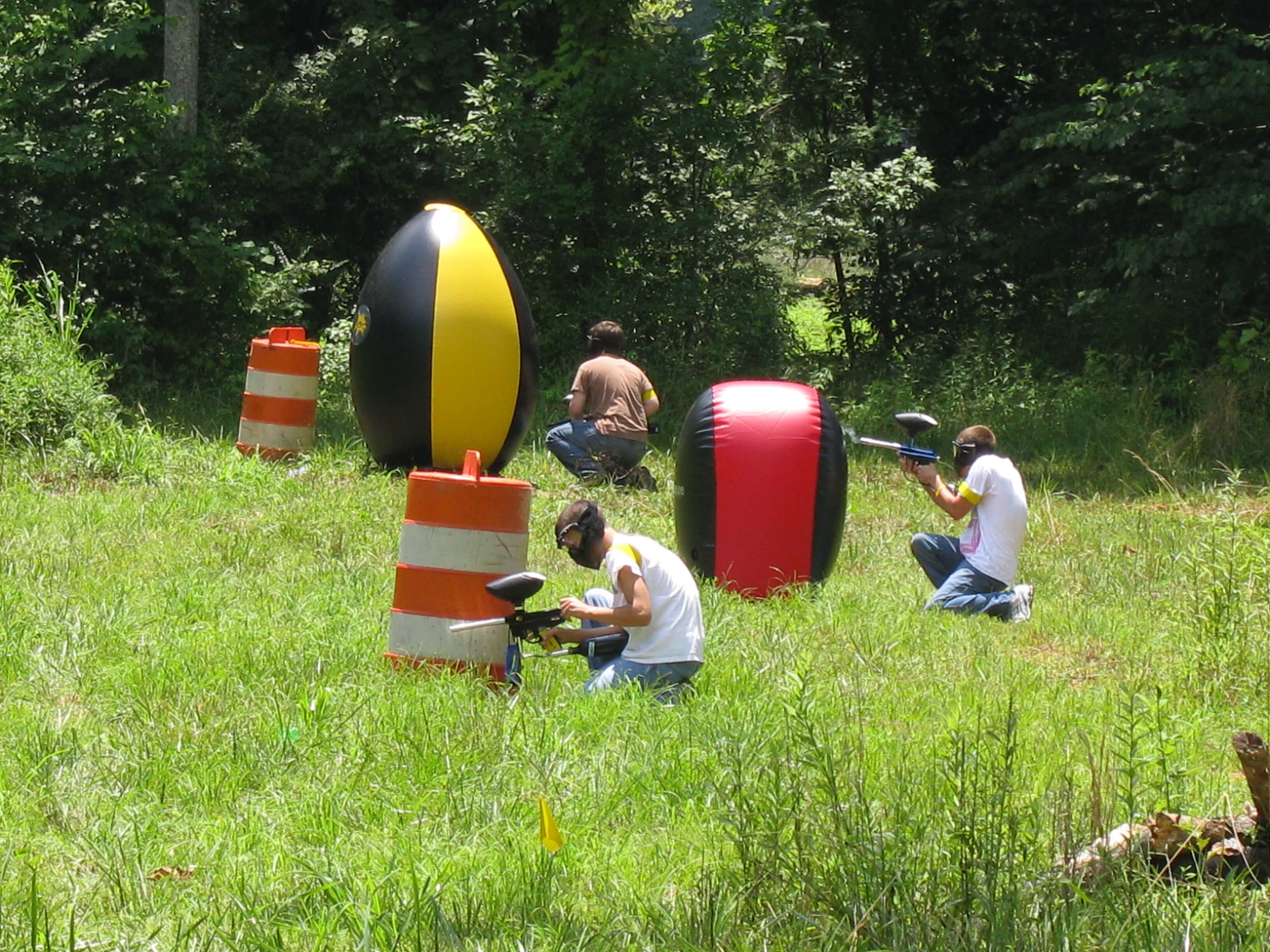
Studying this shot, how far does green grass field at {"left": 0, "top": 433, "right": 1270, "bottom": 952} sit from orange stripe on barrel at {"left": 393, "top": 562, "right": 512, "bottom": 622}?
0.90ft

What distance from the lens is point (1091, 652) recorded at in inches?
273

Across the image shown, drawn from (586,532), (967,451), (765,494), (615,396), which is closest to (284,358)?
(615,396)

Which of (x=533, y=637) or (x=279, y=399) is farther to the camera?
(x=279, y=399)

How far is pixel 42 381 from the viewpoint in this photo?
10797 millimetres

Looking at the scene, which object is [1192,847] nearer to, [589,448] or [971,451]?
[971,451]

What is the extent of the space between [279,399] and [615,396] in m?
2.50

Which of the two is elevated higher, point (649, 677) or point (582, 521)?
point (582, 521)

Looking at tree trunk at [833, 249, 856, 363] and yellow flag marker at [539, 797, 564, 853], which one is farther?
tree trunk at [833, 249, 856, 363]

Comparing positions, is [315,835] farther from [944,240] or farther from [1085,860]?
[944,240]

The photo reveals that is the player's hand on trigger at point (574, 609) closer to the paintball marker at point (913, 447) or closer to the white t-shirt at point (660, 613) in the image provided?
the white t-shirt at point (660, 613)

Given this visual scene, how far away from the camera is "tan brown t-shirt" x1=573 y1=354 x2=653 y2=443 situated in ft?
36.3

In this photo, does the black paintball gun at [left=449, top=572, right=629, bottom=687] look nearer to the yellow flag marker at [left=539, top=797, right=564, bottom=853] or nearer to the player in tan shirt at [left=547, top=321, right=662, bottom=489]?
the yellow flag marker at [left=539, top=797, right=564, bottom=853]

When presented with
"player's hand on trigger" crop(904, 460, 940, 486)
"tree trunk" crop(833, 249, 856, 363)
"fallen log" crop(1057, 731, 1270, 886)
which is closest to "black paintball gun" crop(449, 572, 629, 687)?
"fallen log" crop(1057, 731, 1270, 886)

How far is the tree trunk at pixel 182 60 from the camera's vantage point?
15.6 meters
